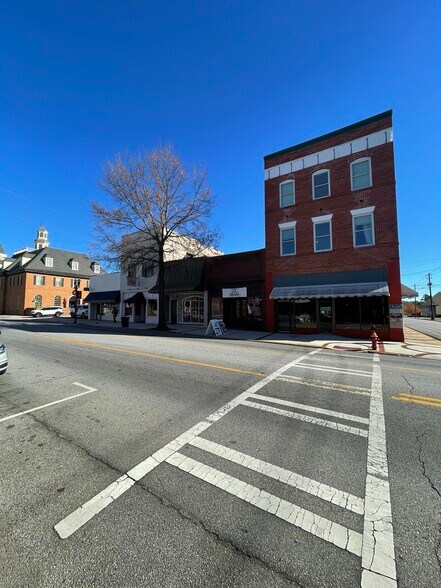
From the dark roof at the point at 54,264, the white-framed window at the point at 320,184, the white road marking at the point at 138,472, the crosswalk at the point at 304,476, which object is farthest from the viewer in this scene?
the dark roof at the point at 54,264

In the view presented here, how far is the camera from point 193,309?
26375 millimetres

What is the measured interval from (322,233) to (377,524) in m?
18.5

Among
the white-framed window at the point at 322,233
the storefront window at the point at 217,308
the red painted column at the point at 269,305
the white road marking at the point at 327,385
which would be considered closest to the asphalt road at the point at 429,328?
the white-framed window at the point at 322,233

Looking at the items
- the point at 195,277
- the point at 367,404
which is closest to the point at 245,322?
the point at 195,277

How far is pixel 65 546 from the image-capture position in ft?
7.18

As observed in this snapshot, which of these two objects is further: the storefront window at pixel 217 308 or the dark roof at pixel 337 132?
the storefront window at pixel 217 308

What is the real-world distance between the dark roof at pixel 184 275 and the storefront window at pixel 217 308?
177 cm

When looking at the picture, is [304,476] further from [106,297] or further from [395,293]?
[106,297]

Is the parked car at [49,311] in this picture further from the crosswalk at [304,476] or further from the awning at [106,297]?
the crosswalk at [304,476]

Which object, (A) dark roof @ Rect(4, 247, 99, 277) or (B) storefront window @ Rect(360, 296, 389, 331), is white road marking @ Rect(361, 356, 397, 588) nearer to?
(B) storefront window @ Rect(360, 296, 389, 331)

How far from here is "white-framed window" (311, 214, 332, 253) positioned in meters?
18.6

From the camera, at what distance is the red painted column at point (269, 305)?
795 inches

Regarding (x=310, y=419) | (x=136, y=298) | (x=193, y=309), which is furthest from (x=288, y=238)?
(x=136, y=298)

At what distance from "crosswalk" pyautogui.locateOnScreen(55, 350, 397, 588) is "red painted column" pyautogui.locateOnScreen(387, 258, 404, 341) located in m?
12.1
